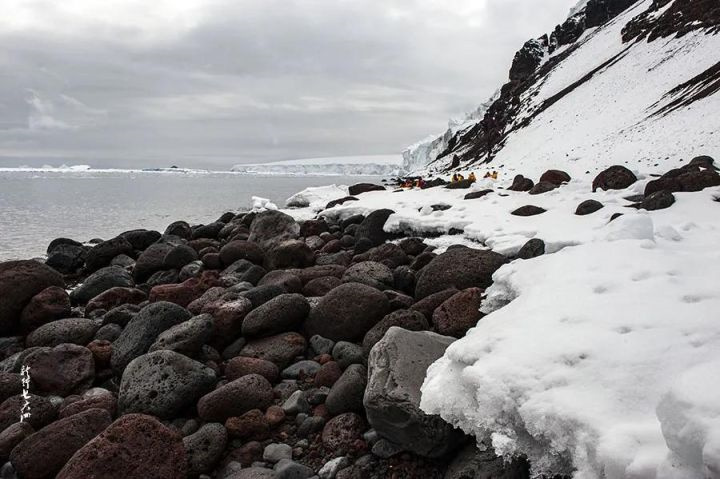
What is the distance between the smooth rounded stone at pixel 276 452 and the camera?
14.4ft

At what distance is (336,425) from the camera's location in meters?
4.58

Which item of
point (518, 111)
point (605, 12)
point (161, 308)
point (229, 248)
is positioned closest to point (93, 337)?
point (161, 308)

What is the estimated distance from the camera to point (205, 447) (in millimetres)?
4430

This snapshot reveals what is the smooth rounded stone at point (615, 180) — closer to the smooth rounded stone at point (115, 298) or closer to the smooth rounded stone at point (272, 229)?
the smooth rounded stone at point (272, 229)

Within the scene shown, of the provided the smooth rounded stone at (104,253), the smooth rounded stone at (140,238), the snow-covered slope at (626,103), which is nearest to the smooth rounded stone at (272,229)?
the smooth rounded stone at (140,238)

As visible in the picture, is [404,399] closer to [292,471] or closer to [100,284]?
[292,471]

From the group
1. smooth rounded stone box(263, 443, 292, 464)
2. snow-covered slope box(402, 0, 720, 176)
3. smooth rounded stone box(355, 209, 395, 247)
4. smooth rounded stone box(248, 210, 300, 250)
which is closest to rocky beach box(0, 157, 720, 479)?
smooth rounded stone box(263, 443, 292, 464)

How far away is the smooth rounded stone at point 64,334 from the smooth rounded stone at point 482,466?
5903 millimetres

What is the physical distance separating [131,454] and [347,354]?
254 cm

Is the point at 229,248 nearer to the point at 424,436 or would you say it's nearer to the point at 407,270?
the point at 407,270

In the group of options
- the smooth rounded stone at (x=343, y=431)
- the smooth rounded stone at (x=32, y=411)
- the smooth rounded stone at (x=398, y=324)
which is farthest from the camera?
the smooth rounded stone at (x=398, y=324)

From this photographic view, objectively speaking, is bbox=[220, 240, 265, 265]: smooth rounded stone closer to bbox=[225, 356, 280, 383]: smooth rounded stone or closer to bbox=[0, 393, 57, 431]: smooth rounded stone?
bbox=[225, 356, 280, 383]: smooth rounded stone

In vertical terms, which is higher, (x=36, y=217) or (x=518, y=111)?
(x=518, y=111)

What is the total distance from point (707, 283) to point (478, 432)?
2.35 meters
